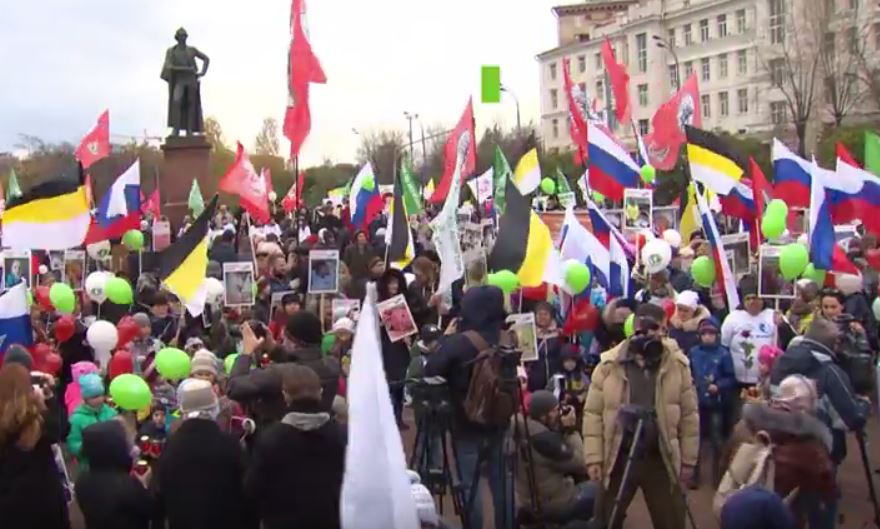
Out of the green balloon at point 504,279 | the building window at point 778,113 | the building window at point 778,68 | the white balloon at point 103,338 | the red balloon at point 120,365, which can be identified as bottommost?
the red balloon at point 120,365

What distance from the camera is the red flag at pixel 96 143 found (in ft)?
64.8

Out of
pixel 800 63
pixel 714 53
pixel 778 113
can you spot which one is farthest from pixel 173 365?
pixel 714 53

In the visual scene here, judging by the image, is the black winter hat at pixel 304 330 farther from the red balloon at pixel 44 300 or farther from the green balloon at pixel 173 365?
the red balloon at pixel 44 300

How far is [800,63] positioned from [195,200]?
36.9 m

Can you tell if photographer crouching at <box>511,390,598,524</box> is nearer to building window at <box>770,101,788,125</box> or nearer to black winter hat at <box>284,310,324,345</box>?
black winter hat at <box>284,310,324,345</box>

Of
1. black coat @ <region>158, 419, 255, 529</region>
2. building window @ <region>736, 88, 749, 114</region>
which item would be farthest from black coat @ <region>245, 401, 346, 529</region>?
building window @ <region>736, 88, 749, 114</region>

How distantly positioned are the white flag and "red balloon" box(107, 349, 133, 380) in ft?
14.6

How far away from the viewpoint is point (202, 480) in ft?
16.6

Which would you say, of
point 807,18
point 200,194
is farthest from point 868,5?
point 200,194

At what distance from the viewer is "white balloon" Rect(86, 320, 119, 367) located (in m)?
8.50

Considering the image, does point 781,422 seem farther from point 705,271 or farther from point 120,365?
point 705,271

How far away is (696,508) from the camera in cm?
796

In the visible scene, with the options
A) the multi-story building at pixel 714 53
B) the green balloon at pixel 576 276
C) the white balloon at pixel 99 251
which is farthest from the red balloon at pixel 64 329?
the multi-story building at pixel 714 53

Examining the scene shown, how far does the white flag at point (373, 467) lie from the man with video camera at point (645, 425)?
8.48 feet
